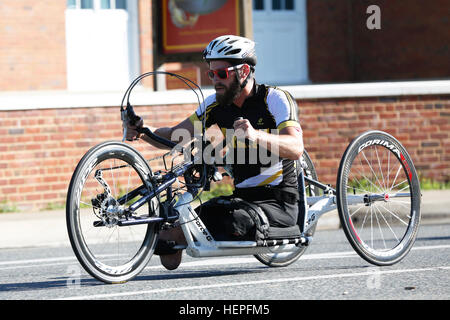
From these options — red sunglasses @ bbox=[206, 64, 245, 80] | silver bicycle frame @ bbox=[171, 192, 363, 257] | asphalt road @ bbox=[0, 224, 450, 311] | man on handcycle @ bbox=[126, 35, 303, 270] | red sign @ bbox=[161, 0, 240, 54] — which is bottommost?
asphalt road @ bbox=[0, 224, 450, 311]

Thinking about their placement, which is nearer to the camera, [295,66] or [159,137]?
[159,137]

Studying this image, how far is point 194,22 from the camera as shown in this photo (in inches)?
562

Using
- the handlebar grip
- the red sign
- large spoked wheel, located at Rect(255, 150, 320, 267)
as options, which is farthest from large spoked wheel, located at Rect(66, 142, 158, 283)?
the red sign

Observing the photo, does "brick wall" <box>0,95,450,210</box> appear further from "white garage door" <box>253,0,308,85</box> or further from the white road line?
the white road line

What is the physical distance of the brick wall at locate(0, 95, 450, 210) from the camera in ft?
39.2

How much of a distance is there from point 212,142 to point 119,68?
8.71 meters

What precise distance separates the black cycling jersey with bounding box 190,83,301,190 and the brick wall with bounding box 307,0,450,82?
1063 centimetres

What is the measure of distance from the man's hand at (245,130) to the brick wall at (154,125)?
641 centimetres

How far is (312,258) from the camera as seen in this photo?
7539mm

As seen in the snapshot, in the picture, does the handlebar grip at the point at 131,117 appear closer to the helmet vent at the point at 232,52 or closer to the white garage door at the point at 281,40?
the helmet vent at the point at 232,52

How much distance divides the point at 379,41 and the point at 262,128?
11165 mm

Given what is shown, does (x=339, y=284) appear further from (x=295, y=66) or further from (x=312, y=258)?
(x=295, y=66)

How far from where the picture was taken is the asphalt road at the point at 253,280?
5672 mm
